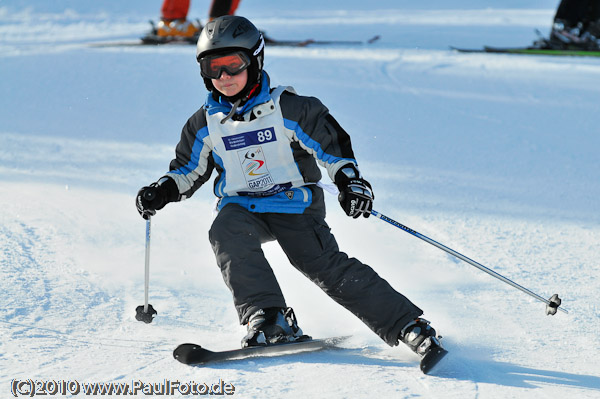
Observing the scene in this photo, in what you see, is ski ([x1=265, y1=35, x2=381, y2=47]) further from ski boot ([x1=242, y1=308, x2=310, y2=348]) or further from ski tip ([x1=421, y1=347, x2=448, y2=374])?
ski tip ([x1=421, y1=347, x2=448, y2=374])

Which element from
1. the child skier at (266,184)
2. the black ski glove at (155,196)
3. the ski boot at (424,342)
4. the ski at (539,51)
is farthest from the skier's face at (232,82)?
the ski at (539,51)

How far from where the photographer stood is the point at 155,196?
2965 millimetres

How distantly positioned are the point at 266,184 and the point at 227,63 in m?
0.50

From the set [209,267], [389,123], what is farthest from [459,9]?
[209,267]

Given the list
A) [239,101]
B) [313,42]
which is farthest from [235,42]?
[313,42]

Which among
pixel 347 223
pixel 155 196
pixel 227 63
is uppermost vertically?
pixel 227 63

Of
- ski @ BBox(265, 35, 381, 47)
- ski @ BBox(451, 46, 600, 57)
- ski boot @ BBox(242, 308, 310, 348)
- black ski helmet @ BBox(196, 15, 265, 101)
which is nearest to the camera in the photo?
ski boot @ BBox(242, 308, 310, 348)

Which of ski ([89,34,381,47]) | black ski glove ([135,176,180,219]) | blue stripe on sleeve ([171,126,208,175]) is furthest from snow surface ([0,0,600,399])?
blue stripe on sleeve ([171,126,208,175])

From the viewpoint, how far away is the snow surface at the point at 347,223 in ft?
8.25

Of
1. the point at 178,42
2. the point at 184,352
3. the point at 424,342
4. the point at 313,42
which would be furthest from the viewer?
the point at 313,42

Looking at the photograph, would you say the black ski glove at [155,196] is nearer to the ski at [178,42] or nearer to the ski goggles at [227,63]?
the ski goggles at [227,63]

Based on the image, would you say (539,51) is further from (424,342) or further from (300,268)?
(424,342)

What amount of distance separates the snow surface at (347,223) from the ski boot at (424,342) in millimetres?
43

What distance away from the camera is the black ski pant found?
275 centimetres
